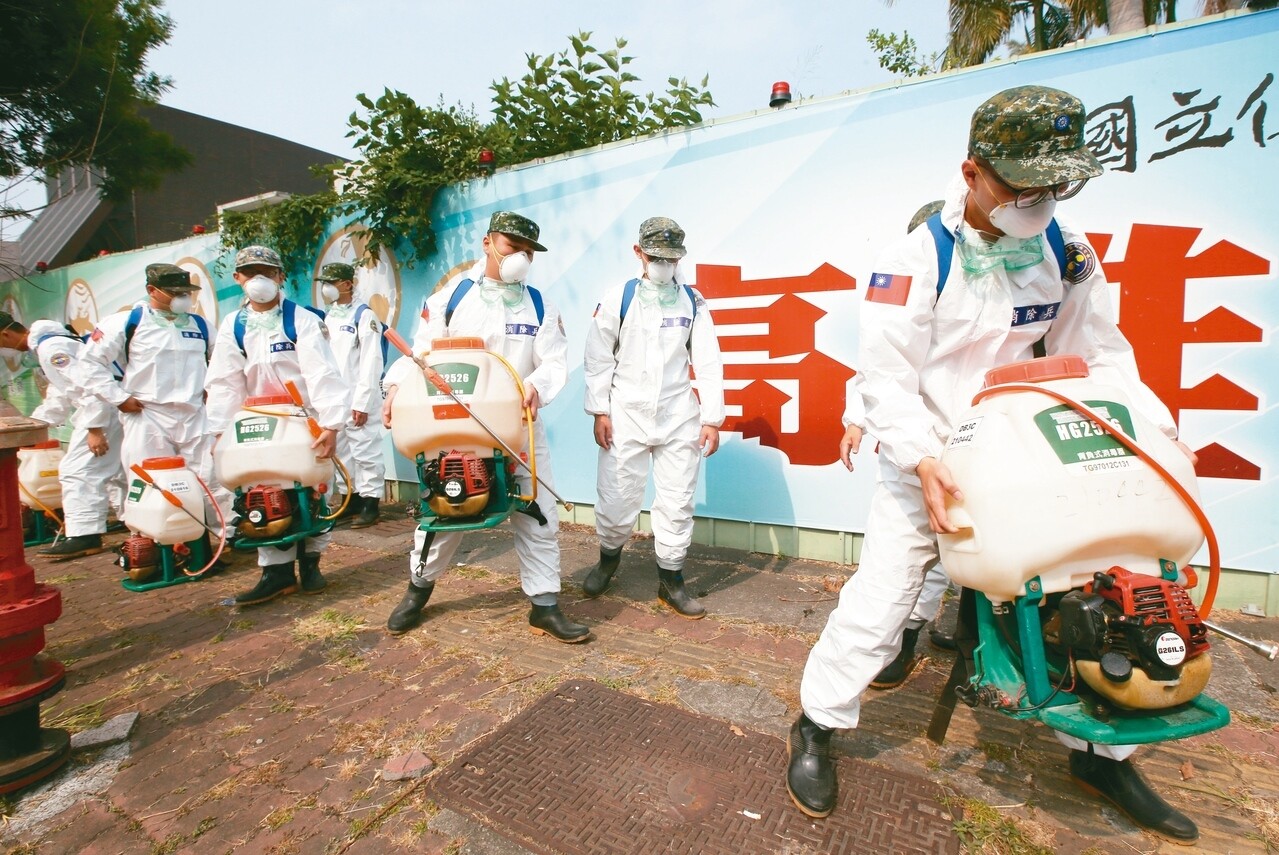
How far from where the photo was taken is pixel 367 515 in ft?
18.9

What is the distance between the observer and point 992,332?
71.1 inches

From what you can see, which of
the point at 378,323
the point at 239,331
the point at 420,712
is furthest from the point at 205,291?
the point at 420,712

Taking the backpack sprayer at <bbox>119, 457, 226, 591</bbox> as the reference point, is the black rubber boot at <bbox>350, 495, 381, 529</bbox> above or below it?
below

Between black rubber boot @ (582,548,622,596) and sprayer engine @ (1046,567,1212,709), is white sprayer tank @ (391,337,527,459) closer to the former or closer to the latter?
black rubber boot @ (582,548,622,596)

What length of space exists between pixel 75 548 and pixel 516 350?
15.6ft

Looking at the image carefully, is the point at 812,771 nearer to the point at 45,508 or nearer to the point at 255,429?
the point at 255,429

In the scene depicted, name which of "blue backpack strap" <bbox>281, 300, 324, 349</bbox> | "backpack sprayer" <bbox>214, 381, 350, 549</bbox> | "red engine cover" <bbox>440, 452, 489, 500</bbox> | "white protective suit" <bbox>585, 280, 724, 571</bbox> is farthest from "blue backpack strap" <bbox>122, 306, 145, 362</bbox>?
"white protective suit" <bbox>585, 280, 724, 571</bbox>

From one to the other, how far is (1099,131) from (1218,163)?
0.56 meters

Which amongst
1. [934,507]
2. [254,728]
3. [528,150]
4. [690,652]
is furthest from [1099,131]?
[254,728]

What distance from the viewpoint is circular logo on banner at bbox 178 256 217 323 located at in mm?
8062

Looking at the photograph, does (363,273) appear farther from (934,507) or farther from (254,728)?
(934,507)

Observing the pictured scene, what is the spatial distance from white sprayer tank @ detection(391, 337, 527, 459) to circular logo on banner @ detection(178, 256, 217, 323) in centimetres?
691

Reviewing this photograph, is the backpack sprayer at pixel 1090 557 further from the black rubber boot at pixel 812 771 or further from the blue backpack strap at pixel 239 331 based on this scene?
the blue backpack strap at pixel 239 331

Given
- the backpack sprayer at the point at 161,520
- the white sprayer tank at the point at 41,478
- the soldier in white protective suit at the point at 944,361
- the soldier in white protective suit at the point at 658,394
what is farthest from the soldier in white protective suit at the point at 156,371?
the soldier in white protective suit at the point at 944,361
